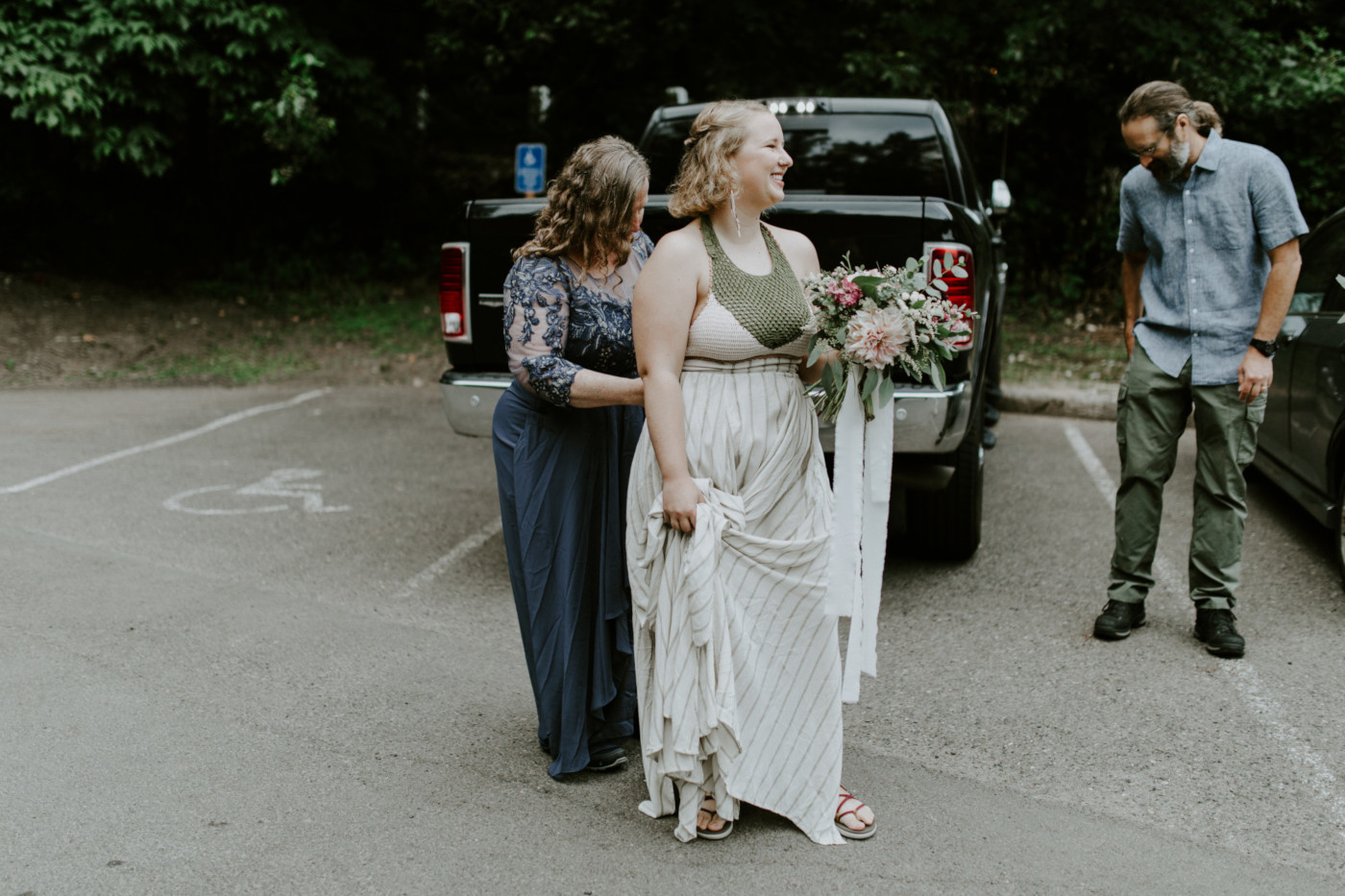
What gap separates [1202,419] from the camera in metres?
4.26

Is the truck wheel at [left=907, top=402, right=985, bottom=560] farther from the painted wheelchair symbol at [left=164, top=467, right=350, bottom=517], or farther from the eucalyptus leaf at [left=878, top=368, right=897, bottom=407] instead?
the painted wheelchair symbol at [left=164, top=467, right=350, bottom=517]

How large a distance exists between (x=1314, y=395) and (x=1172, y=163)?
1735mm

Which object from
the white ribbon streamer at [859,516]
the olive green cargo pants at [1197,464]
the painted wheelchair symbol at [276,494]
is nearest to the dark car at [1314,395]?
the olive green cargo pants at [1197,464]

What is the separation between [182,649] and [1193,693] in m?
3.59

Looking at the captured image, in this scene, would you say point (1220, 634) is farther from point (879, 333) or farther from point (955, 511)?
point (879, 333)

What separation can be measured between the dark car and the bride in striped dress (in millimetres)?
3043

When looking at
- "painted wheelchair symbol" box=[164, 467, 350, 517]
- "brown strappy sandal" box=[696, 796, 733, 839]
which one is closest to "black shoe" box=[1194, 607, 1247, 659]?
"brown strappy sandal" box=[696, 796, 733, 839]

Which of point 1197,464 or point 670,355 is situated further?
point 1197,464

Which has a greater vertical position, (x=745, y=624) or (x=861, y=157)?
(x=861, y=157)

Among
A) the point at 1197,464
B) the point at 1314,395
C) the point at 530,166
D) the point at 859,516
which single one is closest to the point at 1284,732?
the point at 1197,464

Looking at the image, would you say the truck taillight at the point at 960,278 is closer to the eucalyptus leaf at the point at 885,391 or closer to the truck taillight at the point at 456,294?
the eucalyptus leaf at the point at 885,391

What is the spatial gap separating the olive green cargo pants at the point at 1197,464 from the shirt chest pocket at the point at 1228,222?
447mm

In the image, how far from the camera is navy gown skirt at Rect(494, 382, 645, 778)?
338 centimetres

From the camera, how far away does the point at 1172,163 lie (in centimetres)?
414
